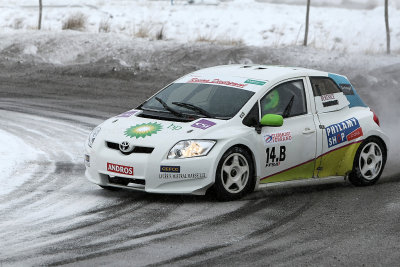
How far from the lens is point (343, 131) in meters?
11.4

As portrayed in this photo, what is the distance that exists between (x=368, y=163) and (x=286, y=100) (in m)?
1.50

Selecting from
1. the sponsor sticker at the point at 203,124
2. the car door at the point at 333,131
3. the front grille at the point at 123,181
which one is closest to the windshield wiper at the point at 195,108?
the sponsor sticker at the point at 203,124

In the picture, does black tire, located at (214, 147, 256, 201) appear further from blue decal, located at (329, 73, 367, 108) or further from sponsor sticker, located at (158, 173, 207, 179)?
blue decal, located at (329, 73, 367, 108)

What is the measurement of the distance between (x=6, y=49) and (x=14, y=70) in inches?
93.8

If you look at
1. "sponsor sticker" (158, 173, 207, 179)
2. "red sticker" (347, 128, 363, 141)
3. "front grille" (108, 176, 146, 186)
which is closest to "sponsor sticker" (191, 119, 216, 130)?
"sponsor sticker" (158, 173, 207, 179)

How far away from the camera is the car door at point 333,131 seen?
11.2m

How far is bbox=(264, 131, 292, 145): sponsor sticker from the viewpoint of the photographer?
1056cm

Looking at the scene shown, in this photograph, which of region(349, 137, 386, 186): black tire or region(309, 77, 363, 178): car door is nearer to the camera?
region(309, 77, 363, 178): car door

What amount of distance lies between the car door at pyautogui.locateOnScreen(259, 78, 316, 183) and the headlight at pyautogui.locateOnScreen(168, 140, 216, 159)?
2.58 feet

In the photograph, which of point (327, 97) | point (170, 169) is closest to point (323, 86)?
point (327, 97)

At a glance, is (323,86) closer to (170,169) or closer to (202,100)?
(202,100)

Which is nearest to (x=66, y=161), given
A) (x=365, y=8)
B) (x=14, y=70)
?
(x=14, y=70)

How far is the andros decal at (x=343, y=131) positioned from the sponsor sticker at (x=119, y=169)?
260 cm

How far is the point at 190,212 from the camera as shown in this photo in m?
9.70
